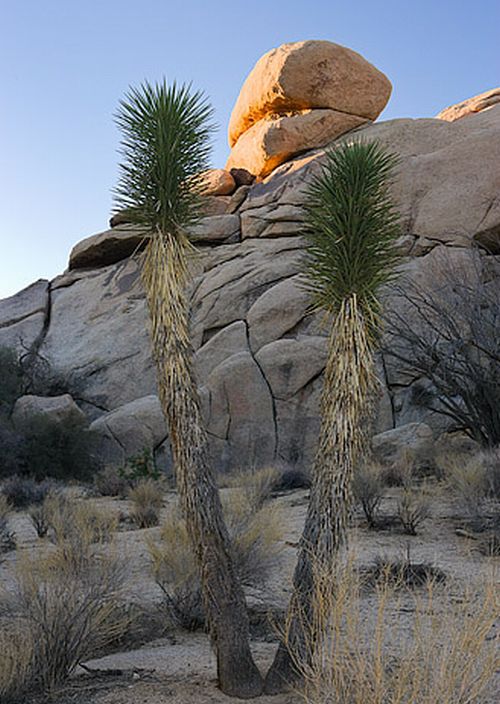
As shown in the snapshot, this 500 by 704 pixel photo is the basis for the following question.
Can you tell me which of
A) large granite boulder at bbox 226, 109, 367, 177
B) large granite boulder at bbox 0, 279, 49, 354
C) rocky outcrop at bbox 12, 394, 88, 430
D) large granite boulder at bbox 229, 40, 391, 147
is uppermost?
large granite boulder at bbox 229, 40, 391, 147

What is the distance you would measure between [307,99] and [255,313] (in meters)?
12.3

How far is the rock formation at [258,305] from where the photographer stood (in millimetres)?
20719

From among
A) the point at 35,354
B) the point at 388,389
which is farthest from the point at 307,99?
the point at 388,389

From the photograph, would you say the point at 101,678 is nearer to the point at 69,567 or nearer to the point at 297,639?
the point at 297,639

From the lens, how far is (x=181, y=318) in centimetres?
562

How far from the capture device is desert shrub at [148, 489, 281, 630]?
263 inches

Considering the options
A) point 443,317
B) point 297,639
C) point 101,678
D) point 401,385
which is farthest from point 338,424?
point 401,385

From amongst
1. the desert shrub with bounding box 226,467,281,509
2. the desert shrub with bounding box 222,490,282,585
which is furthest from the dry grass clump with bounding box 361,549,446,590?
the desert shrub with bounding box 226,467,281,509

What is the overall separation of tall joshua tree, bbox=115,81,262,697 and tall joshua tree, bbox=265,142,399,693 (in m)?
0.45

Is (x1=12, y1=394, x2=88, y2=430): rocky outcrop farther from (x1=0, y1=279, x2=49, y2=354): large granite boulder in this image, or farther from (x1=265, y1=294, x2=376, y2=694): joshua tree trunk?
(x1=265, y1=294, x2=376, y2=694): joshua tree trunk

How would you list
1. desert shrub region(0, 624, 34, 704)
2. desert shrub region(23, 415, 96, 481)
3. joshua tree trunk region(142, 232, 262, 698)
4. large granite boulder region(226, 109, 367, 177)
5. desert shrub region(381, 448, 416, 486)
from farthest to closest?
large granite boulder region(226, 109, 367, 177)
desert shrub region(23, 415, 96, 481)
desert shrub region(381, 448, 416, 486)
joshua tree trunk region(142, 232, 262, 698)
desert shrub region(0, 624, 34, 704)

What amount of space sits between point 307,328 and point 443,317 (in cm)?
597

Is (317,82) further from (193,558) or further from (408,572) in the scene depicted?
(193,558)

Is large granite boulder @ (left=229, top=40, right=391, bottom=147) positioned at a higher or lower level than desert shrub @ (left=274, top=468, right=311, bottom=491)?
higher
